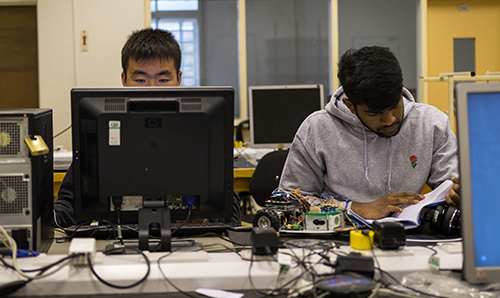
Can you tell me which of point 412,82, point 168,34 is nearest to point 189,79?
point 412,82

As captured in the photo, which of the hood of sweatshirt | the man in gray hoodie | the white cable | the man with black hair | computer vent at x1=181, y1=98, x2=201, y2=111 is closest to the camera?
the white cable

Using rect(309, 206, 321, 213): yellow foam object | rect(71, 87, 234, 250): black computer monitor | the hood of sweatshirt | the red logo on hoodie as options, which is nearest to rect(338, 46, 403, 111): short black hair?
the hood of sweatshirt

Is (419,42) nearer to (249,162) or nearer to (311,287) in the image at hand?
(249,162)

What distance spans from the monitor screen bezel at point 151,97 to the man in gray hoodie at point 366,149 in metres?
0.46

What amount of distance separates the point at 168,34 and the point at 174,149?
82 centimetres

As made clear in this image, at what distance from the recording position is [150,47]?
6.25 ft

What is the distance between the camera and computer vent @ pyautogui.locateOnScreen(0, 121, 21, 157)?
1213mm

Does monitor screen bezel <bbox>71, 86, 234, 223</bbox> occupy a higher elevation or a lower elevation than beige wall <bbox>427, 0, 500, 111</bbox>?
lower

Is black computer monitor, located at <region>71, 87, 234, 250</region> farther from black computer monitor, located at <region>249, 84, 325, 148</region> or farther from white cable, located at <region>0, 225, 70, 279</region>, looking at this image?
black computer monitor, located at <region>249, 84, 325, 148</region>

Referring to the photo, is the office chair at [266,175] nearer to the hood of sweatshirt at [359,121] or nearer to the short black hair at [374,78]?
the hood of sweatshirt at [359,121]

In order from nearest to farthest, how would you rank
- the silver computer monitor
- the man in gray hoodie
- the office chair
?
the silver computer monitor → the man in gray hoodie → the office chair

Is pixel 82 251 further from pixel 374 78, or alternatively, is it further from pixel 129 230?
pixel 374 78

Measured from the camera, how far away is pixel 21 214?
4.03 feet

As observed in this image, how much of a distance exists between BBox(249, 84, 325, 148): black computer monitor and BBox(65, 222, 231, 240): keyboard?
82.4 inches
